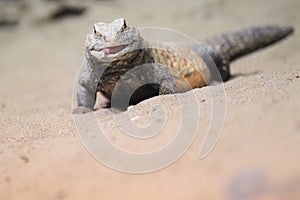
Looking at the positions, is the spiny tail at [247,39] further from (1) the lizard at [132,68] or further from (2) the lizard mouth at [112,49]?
(2) the lizard mouth at [112,49]

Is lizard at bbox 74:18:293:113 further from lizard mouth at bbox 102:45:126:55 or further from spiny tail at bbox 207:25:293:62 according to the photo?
spiny tail at bbox 207:25:293:62

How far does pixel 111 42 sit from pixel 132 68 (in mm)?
471

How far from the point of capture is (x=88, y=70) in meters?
4.85

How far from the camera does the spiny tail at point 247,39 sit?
21.8ft

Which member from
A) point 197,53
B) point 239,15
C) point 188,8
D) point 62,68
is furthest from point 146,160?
point 188,8

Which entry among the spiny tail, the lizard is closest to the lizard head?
the lizard

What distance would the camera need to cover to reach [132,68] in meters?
4.59

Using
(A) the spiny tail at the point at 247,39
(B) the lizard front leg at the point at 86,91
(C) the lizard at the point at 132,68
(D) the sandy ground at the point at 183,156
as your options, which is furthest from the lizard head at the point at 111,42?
(A) the spiny tail at the point at 247,39

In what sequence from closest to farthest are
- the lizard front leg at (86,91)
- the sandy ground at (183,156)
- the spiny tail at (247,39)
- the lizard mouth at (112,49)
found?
the sandy ground at (183,156), the lizard mouth at (112,49), the lizard front leg at (86,91), the spiny tail at (247,39)

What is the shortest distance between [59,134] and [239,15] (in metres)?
6.93

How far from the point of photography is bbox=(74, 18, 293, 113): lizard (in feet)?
14.2

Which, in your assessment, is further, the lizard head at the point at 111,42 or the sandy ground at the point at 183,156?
the lizard head at the point at 111,42

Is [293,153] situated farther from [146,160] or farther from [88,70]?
[88,70]

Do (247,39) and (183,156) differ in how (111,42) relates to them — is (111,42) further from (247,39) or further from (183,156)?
(247,39)
